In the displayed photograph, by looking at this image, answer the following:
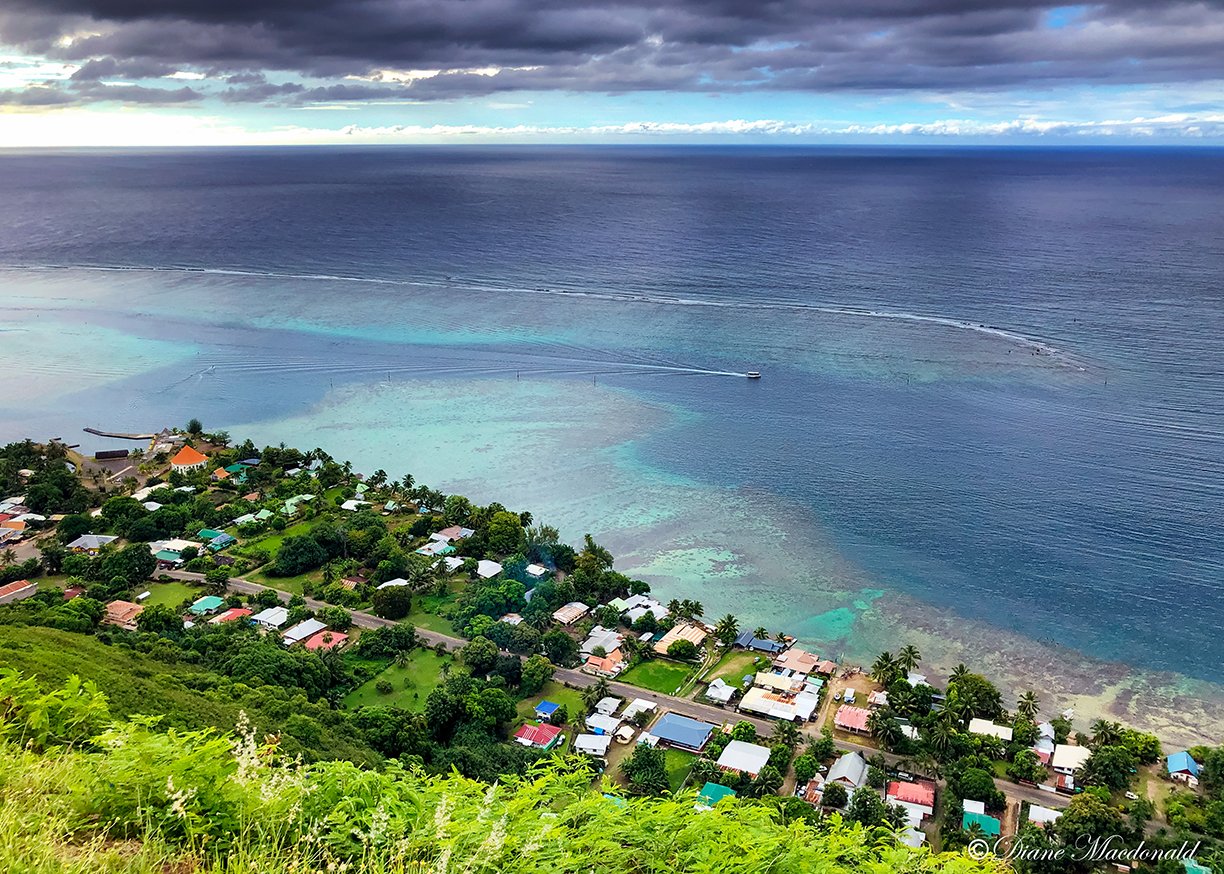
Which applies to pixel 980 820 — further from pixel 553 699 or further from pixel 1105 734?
pixel 553 699

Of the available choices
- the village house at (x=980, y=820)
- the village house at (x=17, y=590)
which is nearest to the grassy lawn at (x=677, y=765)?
the village house at (x=980, y=820)

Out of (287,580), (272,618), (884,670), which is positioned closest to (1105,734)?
(884,670)

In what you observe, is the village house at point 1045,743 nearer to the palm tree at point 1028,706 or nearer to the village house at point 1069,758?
the village house at point 1069,758

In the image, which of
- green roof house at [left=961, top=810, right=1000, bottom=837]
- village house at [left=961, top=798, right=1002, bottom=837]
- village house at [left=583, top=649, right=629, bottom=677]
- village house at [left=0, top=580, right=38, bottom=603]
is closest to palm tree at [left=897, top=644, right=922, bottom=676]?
village house at [left=961, top=798, right=1002, bottom=837]

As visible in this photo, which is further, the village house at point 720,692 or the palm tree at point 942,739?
the village house at point 720,692

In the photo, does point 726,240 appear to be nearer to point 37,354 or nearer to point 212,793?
point 37,354

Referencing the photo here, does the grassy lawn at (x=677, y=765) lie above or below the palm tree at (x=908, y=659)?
below

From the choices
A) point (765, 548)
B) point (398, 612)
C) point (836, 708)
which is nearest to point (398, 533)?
point (398, 612)
